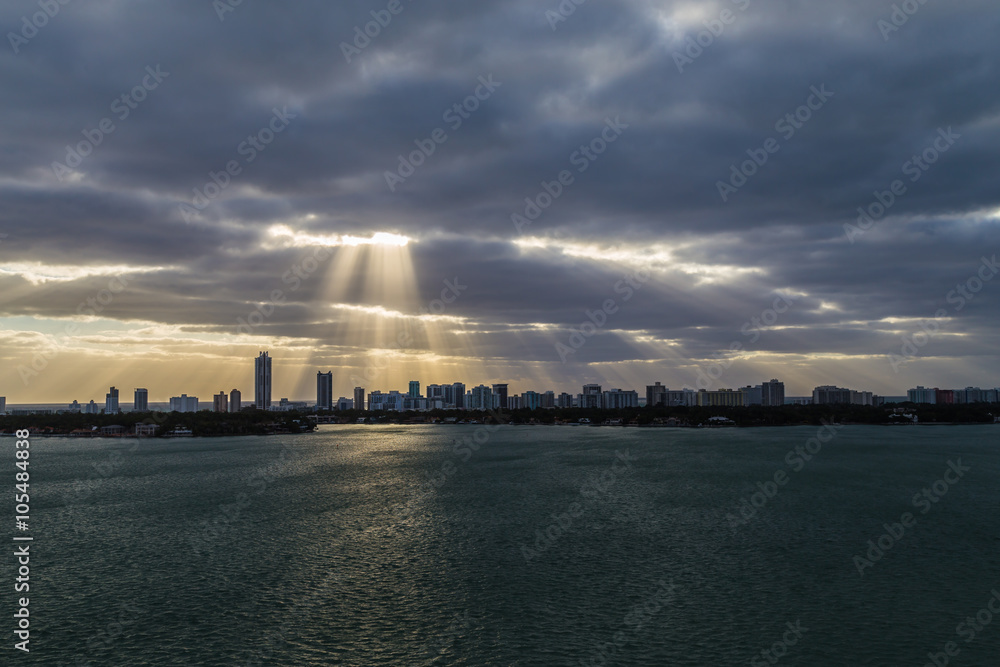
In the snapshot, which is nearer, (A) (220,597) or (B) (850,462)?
(A) (220,597)

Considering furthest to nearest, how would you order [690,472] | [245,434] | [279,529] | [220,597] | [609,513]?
1. [245,434]
2. [690,472]
3. [609,513]
4. [279,529]
5. [220,597]

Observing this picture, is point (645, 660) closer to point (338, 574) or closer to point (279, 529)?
point (338, 574)

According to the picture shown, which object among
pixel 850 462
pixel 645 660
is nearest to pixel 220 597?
pixel 645 660

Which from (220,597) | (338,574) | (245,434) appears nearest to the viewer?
(220,597)

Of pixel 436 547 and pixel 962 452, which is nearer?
pixel 436 547

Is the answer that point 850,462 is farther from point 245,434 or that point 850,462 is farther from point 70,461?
point 245,434

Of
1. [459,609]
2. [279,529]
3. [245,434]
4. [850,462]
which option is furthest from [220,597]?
[245,434]
